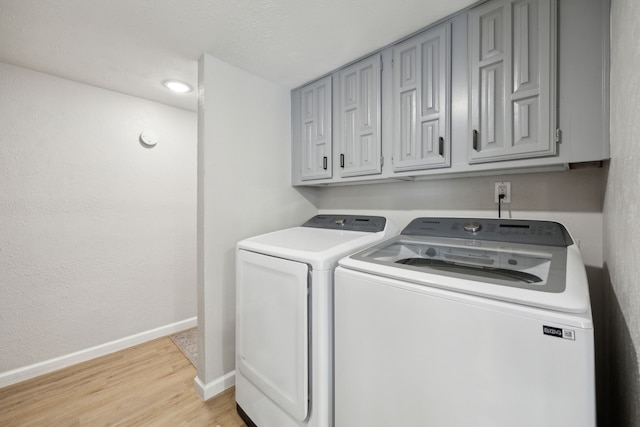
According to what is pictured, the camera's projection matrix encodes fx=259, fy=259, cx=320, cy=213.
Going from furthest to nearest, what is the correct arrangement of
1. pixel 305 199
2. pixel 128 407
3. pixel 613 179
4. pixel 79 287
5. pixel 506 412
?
pixel 305 199, pixel 79 287, pixel 128 407, pixel 613 179, pixel 506 412

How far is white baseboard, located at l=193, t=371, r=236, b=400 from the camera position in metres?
1.68

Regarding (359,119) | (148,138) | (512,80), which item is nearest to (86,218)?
(148,138)

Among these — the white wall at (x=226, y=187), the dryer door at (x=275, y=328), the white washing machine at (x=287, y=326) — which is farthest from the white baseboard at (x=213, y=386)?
the dryer door at (x=275, y=328)

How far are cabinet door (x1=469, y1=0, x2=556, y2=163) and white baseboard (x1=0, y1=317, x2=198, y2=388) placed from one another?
2.86 meters

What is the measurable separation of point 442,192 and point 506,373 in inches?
45.9

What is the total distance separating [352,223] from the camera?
1847 millimetres

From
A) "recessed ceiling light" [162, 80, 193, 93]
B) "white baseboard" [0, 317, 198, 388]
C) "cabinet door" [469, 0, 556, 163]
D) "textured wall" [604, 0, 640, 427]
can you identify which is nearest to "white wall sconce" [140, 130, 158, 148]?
"recessed ceiling light" [162, 80, 193, 93]

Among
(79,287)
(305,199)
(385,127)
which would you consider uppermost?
(385,127)

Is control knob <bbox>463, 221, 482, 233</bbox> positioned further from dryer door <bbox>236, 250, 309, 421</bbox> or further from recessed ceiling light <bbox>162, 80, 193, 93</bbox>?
recessed ceiling light <bbox>162, 80, 193, 93</bbox>

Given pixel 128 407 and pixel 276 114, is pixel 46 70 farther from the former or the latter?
pixel 128 407

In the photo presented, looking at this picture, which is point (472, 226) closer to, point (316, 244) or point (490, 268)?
point (490, 268)

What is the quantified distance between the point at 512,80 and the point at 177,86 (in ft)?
7.43

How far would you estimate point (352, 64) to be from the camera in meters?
1.75

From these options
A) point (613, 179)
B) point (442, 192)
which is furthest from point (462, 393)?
point (442, 192)
